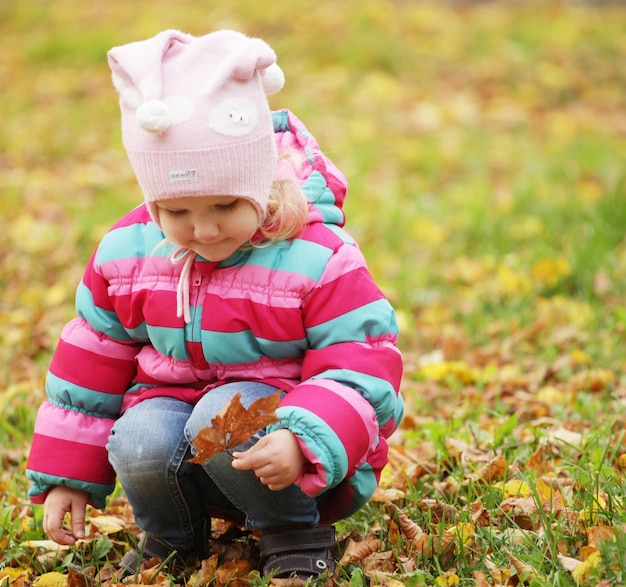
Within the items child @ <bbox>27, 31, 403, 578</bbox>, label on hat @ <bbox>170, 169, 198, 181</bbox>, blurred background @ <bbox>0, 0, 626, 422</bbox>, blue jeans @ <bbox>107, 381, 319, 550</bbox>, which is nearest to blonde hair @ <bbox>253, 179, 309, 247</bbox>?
child @ <bbox>27, 31, 403, 578</bbox>

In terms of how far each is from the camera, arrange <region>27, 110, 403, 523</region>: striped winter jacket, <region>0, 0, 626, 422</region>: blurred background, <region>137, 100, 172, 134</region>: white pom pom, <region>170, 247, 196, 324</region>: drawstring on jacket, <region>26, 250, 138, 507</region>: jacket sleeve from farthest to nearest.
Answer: <region>0, 0, 626, 422</region>: blurred background → <region>26, 250, 138, 507</region>: jacket sleeve → <region>170, 247, 196, 324</region>: drawstring on jacket → <region>27, 110, 403, 523</region>: striped winter jacket → <region>137, 100, 172, 134</region>: white pom pom

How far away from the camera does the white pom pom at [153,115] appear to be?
1.64m

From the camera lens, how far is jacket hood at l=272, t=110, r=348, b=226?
1954 mm

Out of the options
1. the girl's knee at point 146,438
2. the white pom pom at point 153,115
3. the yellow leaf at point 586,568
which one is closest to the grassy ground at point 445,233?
the yellow leaf at point 586,568

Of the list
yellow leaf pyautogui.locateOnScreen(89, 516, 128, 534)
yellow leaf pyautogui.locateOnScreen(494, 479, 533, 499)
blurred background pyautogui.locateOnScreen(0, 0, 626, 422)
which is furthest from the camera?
blurred background pyautogui.locateOnScreen(0, 0, 626, 422)

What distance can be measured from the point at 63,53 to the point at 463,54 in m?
3.80

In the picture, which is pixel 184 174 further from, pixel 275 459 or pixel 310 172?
pixel 275 459

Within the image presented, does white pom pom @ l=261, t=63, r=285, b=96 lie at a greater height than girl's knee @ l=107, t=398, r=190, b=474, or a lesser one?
greater

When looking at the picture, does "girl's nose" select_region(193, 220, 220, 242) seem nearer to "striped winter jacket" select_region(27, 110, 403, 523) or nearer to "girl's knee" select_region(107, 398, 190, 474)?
"striped winter jacket" select_region(27, 110, 403, 523)

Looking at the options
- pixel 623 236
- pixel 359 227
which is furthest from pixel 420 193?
pixel 623 236

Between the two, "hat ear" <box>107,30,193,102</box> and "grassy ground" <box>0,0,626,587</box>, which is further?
"grassy ground" <box>0,0,626,587</box>

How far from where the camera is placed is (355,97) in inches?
290

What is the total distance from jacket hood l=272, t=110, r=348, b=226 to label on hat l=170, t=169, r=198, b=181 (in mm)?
267

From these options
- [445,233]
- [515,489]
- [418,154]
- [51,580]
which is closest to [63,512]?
[51,580]
